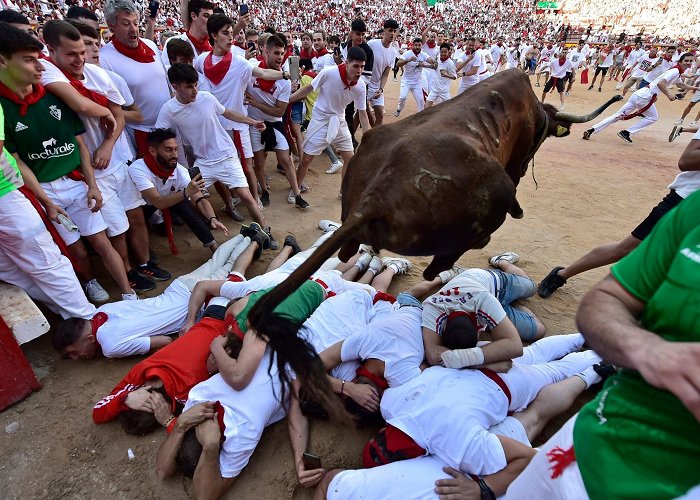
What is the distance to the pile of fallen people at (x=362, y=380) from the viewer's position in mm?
2223

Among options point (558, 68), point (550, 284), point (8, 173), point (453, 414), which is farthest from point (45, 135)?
point (558, 68)

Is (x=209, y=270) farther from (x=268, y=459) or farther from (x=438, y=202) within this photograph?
(x=438, y=202)

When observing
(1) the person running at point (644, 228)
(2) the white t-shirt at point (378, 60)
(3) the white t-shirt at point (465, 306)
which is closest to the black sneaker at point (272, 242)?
(3) the white t-shirt at point (465, 306)

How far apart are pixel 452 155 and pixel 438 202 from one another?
0.20 meters

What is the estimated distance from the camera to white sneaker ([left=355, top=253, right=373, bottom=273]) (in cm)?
433

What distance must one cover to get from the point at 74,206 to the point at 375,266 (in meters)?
2.91

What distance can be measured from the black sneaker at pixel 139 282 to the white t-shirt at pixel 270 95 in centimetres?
286

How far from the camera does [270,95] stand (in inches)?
223

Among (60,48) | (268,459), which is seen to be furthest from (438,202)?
(60,48)

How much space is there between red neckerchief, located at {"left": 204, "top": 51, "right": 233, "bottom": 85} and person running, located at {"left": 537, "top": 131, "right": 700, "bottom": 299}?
4.50 m

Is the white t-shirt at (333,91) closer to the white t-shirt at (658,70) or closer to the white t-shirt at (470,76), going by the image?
the white t-shirt at (470,76)

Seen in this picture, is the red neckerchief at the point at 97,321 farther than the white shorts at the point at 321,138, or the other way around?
the white shorts at the point at 321,138

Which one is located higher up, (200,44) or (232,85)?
(200,44)

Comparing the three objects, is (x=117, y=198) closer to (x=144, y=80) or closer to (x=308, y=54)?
(x=144, y=80)
